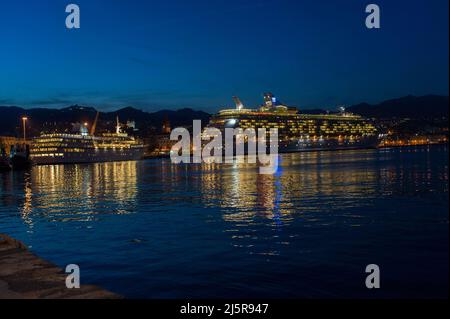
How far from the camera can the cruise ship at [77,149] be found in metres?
123

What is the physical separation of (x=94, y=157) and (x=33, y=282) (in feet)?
408

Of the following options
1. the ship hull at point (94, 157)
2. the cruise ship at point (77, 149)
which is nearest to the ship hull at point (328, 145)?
the ship hull at point (94, 157)

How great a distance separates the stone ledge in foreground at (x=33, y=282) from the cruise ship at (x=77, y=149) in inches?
4637

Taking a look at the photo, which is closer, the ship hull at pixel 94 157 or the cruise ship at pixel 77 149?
the ship hull at pixel 94 157

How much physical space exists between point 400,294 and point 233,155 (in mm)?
131155

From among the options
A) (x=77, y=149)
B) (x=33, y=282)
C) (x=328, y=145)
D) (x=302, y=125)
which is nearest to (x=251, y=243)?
(x=33, y=282)

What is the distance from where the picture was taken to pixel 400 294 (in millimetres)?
9273

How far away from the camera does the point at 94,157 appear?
12900 centimetres

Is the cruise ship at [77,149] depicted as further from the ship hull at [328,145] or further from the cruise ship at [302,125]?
the ship hull at [328,145]

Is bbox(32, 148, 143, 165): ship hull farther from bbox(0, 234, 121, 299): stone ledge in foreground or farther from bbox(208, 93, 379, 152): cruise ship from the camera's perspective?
bbox(0, 234, 121, 299): stone ledge in foreground

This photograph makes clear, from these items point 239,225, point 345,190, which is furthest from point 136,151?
point 239,225

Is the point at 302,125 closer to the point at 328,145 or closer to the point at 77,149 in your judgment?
the point at 328,145

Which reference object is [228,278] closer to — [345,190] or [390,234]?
[390,234]
